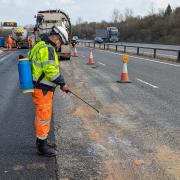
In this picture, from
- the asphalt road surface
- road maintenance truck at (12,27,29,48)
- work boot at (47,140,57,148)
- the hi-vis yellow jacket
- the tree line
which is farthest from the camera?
the tree line

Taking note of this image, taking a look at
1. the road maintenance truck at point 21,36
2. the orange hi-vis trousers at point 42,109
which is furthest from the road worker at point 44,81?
the road maintenance truck at point 21,36

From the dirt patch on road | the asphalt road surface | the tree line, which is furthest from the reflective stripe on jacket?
the tree line

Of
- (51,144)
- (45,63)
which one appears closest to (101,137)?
(51,144)

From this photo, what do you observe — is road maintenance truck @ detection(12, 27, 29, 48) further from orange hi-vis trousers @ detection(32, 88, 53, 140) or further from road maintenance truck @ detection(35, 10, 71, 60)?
orange hi-vis trousers @ detection(32, 88, 53, 140)

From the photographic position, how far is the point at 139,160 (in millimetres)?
5934

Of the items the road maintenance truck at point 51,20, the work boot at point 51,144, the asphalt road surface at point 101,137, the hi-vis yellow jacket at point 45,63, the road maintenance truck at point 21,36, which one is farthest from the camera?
the road maintenance truck at point 21,36

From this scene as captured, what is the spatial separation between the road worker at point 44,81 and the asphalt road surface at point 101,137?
270 millimetres

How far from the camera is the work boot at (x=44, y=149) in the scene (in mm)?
6184

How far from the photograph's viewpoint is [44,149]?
6199 millimetres

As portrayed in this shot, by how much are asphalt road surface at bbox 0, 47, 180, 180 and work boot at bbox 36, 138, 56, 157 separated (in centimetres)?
10

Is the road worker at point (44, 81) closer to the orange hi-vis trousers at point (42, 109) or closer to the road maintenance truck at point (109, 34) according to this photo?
the orange hi-vis trousers at point (42, 109)

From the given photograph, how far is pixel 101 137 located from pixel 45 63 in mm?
1772

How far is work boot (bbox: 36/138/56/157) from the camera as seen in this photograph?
6184mm

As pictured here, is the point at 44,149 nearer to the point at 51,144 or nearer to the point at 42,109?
the point at 51,144
